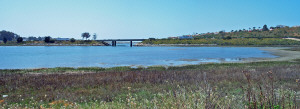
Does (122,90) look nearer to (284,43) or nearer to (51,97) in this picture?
(51,97)

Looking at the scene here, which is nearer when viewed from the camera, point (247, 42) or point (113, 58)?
point (113, 58)

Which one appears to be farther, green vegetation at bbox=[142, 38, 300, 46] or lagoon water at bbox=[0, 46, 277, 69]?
green vegetation at bbox=[142, 38, 300, 46]

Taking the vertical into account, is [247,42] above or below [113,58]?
above

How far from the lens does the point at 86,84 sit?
1550cm

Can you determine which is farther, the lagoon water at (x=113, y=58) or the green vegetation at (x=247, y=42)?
the green vegetation at (x=247, y=42)

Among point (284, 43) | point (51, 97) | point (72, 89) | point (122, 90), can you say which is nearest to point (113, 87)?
point (122, 90)

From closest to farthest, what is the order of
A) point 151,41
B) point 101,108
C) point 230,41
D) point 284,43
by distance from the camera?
point 101,108 → point 284,43 → point 230,41 → point 151,41

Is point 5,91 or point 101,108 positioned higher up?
point 101,108

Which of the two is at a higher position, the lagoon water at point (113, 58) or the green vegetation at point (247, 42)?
the green vegetation at point (247, 42)

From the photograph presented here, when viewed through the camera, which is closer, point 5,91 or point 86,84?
point 5,91

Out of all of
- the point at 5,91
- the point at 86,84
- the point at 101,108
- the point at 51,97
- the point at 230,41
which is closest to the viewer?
the point at 101,108

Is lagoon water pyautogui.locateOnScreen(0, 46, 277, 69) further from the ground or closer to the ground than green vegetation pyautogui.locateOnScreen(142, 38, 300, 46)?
closer to the ground

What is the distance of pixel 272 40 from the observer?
137 m

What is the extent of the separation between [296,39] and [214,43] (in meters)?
46.3
